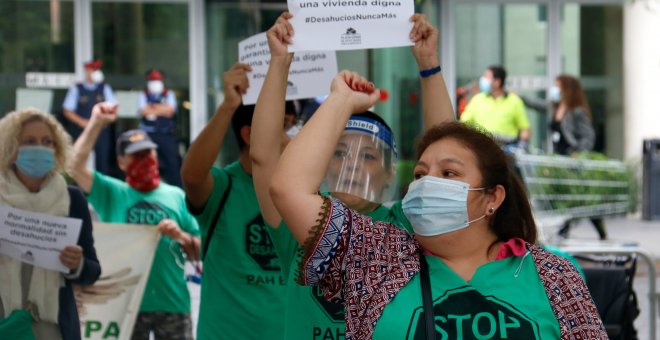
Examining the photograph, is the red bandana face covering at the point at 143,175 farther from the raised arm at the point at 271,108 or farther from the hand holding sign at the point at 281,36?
the hand holding sign at the point at 281,36

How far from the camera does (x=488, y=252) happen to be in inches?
124

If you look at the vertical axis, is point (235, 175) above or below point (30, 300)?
above

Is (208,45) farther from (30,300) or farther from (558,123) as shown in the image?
(30,300)

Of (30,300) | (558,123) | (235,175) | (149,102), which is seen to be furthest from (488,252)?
(149,102)

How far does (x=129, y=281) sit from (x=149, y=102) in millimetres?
8364

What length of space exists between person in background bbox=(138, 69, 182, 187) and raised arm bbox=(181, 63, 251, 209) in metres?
8.62

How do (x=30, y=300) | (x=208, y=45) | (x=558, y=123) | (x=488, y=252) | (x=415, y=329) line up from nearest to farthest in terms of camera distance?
(x=415, y=329) → (x=488, y=252) → (x=30, y=300) → (x=558, y=123) → (x=208, y=45)

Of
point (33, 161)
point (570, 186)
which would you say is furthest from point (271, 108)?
point (570, 186)

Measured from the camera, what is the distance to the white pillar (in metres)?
16.5

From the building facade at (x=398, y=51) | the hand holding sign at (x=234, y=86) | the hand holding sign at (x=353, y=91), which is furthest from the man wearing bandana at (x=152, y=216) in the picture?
the building facade at (x=398, y=51)

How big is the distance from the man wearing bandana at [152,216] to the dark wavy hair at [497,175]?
9.95ft

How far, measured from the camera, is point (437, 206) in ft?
9.93

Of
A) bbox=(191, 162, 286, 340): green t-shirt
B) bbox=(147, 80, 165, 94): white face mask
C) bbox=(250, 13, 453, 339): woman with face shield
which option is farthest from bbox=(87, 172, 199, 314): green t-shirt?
bbox=(147, 80, 165, 94): white face mask

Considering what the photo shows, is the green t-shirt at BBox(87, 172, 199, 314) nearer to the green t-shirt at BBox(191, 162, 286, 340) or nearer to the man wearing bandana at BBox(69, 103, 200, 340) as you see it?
the man wearing bandana at BBox(69, 103, 200, 340)
